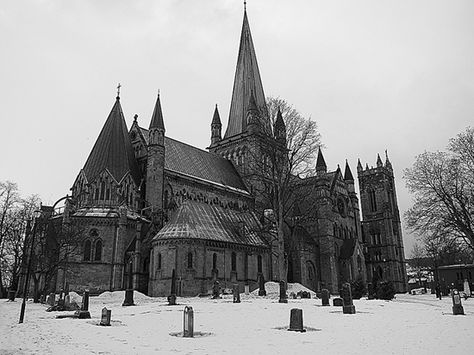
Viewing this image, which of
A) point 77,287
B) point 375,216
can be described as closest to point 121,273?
point 77,287

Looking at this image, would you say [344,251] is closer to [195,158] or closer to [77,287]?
[195,158]

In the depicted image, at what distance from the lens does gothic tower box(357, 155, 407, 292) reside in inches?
2808

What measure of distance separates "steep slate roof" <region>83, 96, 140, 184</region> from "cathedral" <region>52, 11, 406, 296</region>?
0.36 ft

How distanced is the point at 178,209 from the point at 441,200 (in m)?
22.4

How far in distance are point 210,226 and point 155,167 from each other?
27.8ft

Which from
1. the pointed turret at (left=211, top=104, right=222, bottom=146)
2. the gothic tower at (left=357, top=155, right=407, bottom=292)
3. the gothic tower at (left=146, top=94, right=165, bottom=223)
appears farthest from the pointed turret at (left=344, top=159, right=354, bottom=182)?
the gothic tower at (left=146, top=94, right=165, bottom=223)

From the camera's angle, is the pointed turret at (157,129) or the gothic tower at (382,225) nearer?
the pointed turret at (157,129)

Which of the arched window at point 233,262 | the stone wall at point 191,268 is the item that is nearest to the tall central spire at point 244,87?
the arched window at point 233,262

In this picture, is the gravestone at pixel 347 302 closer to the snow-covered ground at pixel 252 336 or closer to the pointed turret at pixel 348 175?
the snow-covered ground at pixel 252 336

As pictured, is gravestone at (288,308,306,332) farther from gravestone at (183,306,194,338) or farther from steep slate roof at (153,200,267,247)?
steep slate roof at (153,200,267,247)

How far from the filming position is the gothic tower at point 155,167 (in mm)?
42219

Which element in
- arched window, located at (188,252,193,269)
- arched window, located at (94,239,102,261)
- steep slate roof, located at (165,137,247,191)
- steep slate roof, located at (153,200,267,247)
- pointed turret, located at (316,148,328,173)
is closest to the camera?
arched window, located at (188,252,193,269)

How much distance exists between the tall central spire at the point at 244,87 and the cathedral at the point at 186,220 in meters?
0.65

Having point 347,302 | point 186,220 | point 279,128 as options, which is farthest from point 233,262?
point 347,302
